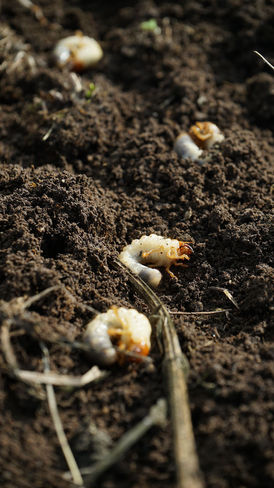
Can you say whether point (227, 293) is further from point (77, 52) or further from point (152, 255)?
point (77, 52)

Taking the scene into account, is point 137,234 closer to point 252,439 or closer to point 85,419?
point 85,419

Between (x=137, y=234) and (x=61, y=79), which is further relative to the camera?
(x=61, y=79)

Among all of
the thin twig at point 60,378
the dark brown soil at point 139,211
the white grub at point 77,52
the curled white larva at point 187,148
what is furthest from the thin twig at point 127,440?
the white grub at point 77,52

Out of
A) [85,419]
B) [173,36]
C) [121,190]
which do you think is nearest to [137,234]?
[121,190]

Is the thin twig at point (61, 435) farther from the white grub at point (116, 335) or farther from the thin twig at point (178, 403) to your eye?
the thin twig at point (178, 403)

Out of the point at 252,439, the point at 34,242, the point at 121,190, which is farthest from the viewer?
the point at 121,190

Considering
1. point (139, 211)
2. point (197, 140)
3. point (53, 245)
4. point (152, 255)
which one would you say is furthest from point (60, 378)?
point (197, 140)

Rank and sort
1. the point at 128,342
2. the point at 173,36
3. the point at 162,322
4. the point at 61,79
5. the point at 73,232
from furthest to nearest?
1. the point at 173,36
2. the point at 61,79
3. the point at 73,232
4. the point at 162,322
5. the point at 128,342
